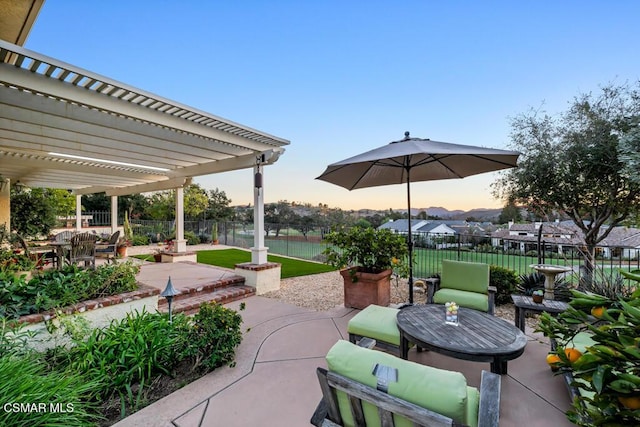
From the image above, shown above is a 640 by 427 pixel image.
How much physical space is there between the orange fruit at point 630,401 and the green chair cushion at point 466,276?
374 centimetres

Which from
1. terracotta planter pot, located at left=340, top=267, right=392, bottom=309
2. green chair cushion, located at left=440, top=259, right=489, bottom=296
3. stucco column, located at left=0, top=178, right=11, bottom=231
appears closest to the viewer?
green chair cushion, located at left=440, top=259, right=489, bottom=296

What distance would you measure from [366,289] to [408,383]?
350cm

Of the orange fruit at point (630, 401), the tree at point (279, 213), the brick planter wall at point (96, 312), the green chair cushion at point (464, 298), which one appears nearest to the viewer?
the orange fruit at point (630, 401)

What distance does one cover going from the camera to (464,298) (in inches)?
150

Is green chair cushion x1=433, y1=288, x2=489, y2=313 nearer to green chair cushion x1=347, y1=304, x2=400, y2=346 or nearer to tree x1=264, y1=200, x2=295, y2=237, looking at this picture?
green chair cushion x1=347, y1=304, x2=400, y2=346

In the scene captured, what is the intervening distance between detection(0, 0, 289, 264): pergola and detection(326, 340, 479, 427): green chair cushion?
163 inches

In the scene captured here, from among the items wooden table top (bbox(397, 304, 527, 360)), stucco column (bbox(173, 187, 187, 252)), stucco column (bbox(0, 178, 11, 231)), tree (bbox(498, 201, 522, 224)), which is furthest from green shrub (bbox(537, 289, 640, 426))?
stucco column (bbox(0, 178, 11, 231))

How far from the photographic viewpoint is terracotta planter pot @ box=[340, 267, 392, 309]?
15.3 ft

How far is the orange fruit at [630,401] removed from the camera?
2.03ft

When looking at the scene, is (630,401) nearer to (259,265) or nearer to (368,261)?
(368,261)

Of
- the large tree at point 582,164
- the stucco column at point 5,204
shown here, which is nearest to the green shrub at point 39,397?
the large tree at point 582,164

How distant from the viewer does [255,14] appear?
6.24 meters

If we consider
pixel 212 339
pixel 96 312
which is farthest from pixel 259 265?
pixel 212 339

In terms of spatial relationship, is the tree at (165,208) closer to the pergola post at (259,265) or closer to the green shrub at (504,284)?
the pergola post at (259,265)
